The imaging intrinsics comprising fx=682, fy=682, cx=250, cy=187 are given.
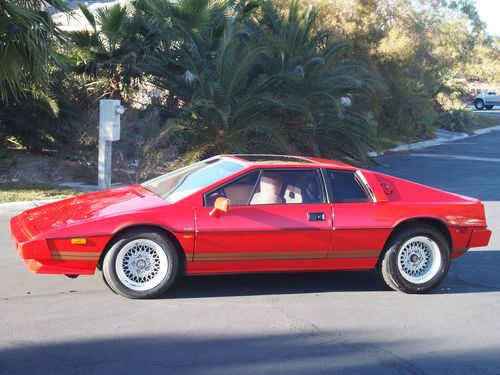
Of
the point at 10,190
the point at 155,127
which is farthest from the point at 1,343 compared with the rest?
the point at 155,127

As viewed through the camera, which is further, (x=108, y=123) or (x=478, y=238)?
(x=108, y=123)

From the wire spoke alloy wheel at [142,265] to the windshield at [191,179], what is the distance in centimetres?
54

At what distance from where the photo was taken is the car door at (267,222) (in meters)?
6.57

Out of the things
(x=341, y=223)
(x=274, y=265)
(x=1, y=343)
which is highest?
(x=341, y=223)

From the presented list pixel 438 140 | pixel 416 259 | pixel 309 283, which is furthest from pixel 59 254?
pixel 438 140

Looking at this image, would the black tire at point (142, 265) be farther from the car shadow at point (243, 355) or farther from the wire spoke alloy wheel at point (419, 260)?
the wire spoke alloy wheel at point (419, 260)

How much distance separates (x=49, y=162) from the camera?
15820 mm

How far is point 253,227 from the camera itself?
6633 millimetres

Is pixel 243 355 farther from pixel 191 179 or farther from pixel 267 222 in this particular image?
pixel 191 179

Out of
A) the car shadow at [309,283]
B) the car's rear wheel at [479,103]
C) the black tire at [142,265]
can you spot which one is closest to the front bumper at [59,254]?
the black tire at [142,265]

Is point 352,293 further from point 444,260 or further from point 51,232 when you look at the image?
point 51,232

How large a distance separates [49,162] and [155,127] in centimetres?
268

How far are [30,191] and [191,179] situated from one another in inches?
261

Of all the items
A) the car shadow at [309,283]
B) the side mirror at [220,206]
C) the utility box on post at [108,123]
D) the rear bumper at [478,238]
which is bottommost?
the car shadow at [309,283]
